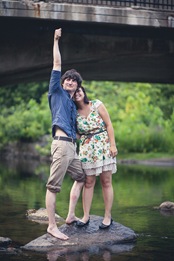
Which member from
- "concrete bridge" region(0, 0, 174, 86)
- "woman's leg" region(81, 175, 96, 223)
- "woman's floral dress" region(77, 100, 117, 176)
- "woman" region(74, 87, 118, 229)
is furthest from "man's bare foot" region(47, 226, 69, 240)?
"concrete bridge" region(0, 0, 174, 86)

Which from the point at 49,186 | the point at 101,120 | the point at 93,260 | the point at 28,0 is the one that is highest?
the point at 28,0

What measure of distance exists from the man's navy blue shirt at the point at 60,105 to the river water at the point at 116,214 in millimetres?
1743

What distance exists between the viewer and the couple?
458 inches

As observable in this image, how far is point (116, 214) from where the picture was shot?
51.4ft

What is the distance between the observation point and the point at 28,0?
16984 millimetres

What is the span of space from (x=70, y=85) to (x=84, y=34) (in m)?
7.55

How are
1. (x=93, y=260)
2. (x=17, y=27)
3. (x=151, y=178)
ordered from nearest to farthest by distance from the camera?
(x=93, y=260) < (x=17, y=27) < (x=151, y=178)

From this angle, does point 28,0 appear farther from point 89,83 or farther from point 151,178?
point 89,83

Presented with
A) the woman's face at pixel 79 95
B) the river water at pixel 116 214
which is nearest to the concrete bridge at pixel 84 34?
the river water at pixel 116 214

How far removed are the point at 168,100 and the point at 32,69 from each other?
25.6 m

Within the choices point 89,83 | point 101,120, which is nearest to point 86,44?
point 101,120

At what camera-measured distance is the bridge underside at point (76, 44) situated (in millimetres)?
18492

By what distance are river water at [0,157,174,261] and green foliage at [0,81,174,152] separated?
1609cm

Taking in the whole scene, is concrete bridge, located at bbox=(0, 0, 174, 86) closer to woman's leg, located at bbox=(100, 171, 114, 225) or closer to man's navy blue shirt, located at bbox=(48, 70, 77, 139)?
man's navy blue shirt, located at bbox=(48, 70, 77, 139)
